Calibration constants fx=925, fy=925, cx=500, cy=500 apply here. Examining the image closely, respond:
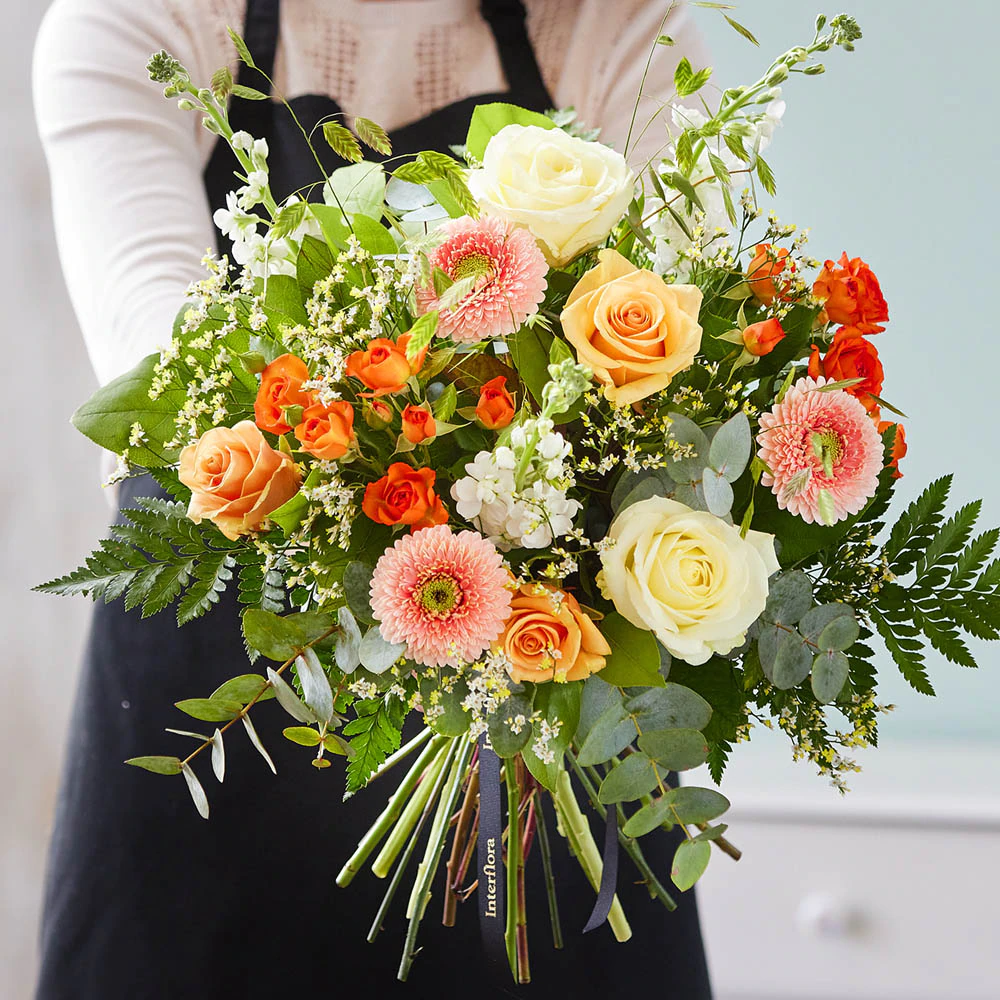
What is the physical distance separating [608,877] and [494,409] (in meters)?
0.32

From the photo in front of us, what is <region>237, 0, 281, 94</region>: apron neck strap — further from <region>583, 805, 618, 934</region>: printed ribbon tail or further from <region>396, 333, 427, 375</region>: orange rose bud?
<region>583, 805, 618, 934</region>: printed ribbon tail

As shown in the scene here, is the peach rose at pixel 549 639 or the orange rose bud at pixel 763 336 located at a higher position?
the orange rose bud at pixel 763 336

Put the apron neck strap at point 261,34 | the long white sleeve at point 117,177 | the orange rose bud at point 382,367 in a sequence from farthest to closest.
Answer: the apron neck strap at point 261,34
the long white sleeve at point 117,177
the orange rose bud at point 382,367

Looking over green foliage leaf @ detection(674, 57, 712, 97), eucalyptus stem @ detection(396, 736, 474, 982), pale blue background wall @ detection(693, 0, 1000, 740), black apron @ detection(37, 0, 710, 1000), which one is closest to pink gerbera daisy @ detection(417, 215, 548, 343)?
green foliage leaf @ detection(674, 57, 712, 97)

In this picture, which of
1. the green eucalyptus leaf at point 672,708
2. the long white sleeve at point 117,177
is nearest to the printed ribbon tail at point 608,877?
the green eucalyptus leaf at point 672,708

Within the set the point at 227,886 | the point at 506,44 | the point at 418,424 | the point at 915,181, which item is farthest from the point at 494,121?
the point at 915,181

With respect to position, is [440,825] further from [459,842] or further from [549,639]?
[549,639]

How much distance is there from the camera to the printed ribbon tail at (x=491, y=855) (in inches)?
21.8

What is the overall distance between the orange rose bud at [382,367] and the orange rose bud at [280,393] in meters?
0.03

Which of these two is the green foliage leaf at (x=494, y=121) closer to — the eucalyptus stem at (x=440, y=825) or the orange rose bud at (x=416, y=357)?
the orange rose bud at (x=416, y=357)

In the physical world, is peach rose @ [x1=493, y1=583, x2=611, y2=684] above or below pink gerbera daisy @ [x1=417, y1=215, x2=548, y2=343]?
below

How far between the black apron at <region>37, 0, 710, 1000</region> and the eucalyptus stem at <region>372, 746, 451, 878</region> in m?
0.23

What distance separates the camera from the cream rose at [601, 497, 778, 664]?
0.41 meters

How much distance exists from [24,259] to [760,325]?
1208mm
